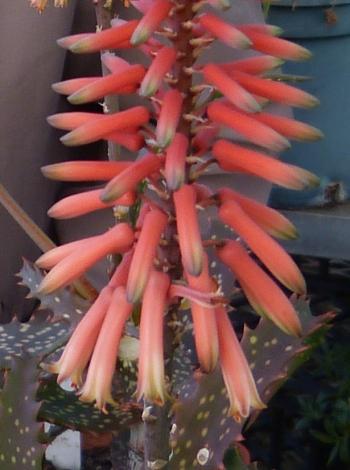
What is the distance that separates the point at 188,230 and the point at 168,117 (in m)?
0.07

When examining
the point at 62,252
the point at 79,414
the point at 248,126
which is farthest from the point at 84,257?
the point at 79,414

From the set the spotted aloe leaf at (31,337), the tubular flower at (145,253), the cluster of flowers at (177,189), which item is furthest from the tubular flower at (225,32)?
the spotted aloe leaf at (31,337)

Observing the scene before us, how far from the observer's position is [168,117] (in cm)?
52

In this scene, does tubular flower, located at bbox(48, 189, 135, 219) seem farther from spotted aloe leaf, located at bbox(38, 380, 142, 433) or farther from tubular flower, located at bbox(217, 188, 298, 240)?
spotted aloe leaf, located at bbox(38, 380, 142, 433)

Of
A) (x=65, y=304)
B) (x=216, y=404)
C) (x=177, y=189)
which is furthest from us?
(x=65, y=304)

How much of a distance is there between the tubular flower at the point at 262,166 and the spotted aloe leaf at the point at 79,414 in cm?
31

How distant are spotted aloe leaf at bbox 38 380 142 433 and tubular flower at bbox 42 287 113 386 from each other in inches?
9.0

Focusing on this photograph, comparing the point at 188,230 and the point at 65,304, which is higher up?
the point at 188,230

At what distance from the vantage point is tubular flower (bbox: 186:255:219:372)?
53 centimetres

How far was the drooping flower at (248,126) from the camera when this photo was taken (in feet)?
1.72

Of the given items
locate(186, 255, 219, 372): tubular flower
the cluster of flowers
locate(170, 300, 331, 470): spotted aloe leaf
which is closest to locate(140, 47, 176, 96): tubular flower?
the cluster of flowers

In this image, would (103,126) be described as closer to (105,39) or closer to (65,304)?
(105,39)

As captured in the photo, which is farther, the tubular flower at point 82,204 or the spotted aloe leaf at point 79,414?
the spotted aloe leaf at point 79,414

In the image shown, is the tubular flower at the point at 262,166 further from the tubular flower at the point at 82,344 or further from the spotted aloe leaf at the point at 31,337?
the spotted aloe leaf at the point at 31,337
